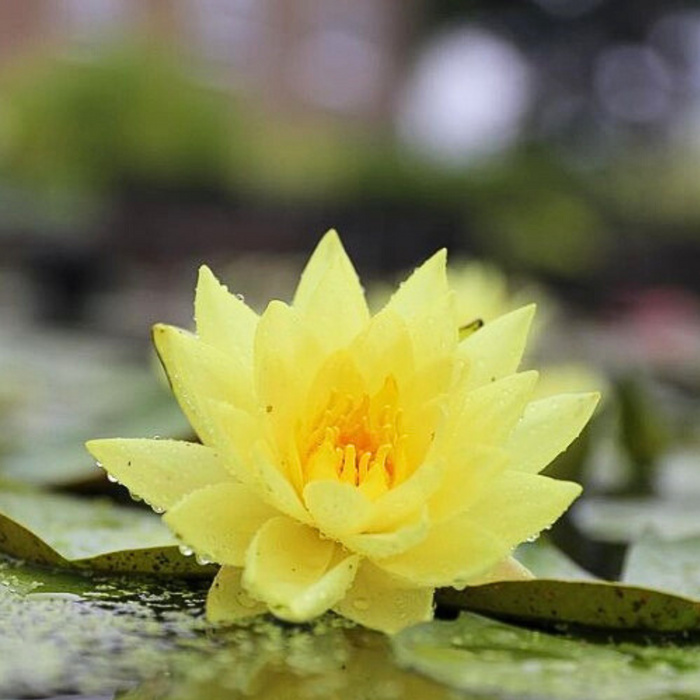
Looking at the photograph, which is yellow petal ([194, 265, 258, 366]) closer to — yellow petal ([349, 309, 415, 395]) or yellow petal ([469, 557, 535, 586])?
yellow petal ([349, 309, 415, 395])

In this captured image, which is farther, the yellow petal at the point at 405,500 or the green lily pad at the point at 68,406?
the green lily pad at the point at 68,406

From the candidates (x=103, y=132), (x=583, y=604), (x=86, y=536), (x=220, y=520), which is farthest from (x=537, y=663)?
(x=103, y=132)

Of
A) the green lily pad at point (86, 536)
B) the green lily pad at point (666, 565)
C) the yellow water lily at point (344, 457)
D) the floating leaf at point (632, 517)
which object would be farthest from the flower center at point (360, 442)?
the floating leaf at point (632, 517)

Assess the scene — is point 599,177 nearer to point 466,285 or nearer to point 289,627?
point 466,285

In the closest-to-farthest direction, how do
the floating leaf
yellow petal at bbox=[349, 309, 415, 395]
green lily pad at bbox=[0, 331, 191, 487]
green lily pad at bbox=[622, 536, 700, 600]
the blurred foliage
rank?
yellow petal at bbox=[349, 309, 415, 395]
green lily pad at bbox=[622, 536, 700, 600]
the floating leaf
green lily pad at bbox=[0, 331, 191, 487]
the blurred foliage

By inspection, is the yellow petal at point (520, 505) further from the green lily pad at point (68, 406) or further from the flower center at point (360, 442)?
the green lily pad at point (68, 406)

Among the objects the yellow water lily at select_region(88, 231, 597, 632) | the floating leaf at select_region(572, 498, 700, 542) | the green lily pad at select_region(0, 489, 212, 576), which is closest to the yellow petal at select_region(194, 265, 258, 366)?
the yellow water lily at select_region(88, 231, 597, 632)

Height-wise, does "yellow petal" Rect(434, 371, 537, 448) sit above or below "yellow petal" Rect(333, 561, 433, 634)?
above
